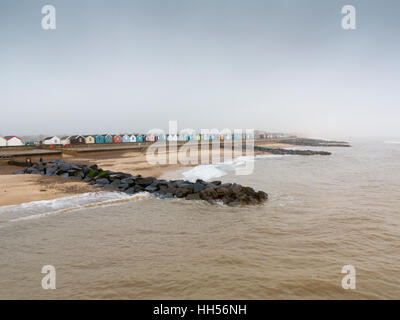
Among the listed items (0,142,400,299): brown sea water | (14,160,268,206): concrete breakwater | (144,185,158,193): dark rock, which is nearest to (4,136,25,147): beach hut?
(14,160,268,206): concrete breakwater

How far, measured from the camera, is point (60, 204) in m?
9.63

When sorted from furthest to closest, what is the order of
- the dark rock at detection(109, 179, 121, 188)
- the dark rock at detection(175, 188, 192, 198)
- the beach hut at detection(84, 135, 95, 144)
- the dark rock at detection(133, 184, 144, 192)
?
the beach hut at detection(84, 135, 95, 144) → the dark rock at detection(109, 179, 121, 188) → the dark rock at detection(133, 184, 144, 192) → the dark rock at detection(175, 188, 192, 198)

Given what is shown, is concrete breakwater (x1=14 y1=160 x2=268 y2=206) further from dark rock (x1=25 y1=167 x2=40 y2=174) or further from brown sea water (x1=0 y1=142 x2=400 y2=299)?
dark rock (x1=25 y1=167 x2=40 y2=174)

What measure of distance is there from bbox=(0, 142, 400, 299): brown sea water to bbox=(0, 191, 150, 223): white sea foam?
74 millimetres

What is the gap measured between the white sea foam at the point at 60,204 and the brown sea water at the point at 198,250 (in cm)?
7

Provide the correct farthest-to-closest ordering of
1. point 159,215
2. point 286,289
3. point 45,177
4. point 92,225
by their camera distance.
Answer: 1. point 45,177
2. point 159,215
3. point 92,225
4. point 286,289

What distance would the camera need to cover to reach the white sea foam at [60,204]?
8180 millimetres

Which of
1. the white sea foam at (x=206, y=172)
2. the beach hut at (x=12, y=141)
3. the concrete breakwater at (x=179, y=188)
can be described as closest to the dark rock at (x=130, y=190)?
the concrete breakwater at (x=179, y=188)

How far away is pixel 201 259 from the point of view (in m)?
5.30

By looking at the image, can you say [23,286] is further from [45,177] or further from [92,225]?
[45,177]

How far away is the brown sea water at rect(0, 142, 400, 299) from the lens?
428 centimetres

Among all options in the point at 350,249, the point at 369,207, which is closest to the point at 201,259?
the point at 350,249

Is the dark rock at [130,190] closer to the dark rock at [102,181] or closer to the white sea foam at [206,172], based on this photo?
the dark rock at [102,181]
